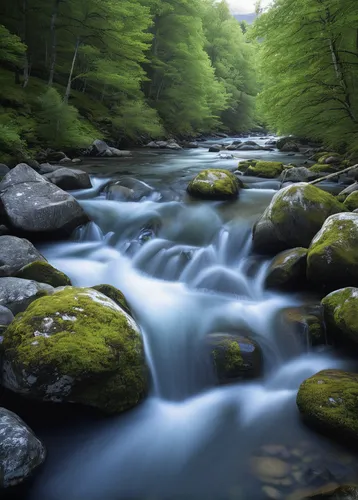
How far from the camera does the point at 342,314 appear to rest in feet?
11.6

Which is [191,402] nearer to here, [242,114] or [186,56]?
[186,56]

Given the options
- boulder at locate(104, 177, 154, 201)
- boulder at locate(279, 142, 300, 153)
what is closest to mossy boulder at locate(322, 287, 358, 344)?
boulder at locate(104, 177, 154, 201)

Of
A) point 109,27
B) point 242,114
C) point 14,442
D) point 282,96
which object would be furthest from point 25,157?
point 242,114

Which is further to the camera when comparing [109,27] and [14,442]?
[109,27]

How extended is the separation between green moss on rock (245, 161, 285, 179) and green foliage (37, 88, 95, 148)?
620cm

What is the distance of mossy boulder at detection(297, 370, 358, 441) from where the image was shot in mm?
2619

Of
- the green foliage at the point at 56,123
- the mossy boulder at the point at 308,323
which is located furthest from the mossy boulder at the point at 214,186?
the green foliage at the point at 56,123

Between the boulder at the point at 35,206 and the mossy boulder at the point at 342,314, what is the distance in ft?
14.0

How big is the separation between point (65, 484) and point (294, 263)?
347cm

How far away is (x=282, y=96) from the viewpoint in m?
10.1

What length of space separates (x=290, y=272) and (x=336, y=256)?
66 centimetres

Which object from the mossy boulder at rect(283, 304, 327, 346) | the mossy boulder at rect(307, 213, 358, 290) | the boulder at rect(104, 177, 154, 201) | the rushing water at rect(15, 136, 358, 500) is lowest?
the rushing water at rect(15, 136, 358, 500)

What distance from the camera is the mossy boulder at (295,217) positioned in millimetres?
5137

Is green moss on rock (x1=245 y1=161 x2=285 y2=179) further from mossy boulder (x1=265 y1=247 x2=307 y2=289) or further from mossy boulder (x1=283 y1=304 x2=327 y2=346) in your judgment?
mossy boulder (x1=283 y1=304 x2=327 y2=346)
